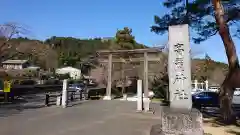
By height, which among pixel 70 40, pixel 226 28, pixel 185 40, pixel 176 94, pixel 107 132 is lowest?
pixel 107 132

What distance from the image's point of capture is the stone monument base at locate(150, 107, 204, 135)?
745cm

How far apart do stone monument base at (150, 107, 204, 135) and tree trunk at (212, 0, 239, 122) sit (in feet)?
17.9

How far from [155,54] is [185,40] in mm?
20468

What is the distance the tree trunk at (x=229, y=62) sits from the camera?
482 inches

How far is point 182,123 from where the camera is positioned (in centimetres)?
752

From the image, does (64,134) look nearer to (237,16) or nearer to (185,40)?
(185,40)

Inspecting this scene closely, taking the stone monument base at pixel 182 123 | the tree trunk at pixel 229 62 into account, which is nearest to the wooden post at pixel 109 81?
the tree trunk at pixel 229 62

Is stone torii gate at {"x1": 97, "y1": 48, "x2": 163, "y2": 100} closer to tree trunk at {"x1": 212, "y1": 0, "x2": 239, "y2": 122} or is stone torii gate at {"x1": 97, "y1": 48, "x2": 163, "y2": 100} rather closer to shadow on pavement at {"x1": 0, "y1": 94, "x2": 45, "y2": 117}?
shadow on pavement at {"x1": 0, "y1": 94, "x2": 45, "y2": 117}

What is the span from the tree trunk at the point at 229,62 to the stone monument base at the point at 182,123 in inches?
214

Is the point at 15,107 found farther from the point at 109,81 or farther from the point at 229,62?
the point at 229,62

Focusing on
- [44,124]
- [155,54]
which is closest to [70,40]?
[155,54]

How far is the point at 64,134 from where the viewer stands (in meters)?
9.40

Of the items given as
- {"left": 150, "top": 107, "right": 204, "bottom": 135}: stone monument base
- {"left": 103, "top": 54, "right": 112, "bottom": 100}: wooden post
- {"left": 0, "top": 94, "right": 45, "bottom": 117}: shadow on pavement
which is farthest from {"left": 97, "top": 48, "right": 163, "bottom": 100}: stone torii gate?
{"left": 150, "top": 107, "right": 204, "bottom": 135}: stone monument base

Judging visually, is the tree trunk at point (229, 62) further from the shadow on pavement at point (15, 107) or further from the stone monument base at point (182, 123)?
the shadow on pavement at point (15, 107)
